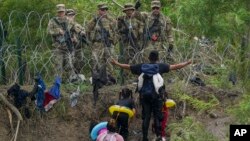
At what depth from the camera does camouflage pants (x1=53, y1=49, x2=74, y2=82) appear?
1086cm

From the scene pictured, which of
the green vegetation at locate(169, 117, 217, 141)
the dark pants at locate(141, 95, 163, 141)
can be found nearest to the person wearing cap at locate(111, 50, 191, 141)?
the dark pants at locate(141, 95, 163, 141)

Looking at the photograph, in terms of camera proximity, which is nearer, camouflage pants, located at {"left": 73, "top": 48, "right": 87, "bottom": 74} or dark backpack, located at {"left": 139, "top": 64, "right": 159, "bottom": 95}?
dark backpack, located at {"left": 139, "top": 64, "right": 159, "bottom": 95}

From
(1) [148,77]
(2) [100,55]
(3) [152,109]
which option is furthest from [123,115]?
(2) [100,55]

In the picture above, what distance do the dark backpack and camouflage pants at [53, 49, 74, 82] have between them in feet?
6.10

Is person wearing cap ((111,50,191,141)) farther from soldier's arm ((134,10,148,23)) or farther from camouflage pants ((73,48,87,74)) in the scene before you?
soldier's arm ((134,10,148,23))

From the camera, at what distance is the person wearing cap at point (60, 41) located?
10.9m

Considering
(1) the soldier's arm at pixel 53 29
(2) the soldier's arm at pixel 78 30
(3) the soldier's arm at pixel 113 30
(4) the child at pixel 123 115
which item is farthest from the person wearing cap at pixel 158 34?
(1) the soldier's arm at pixel 53 29

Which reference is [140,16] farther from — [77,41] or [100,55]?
[77,41]

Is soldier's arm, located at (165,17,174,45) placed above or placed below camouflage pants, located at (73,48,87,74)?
above

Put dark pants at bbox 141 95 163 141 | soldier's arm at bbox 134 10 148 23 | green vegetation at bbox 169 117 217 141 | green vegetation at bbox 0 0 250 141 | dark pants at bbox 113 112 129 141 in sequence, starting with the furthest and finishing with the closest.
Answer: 1. soldier's arm at bbox 134 10 148 23
2. dark pants at bbox 113 112 129 141
3. dark pants at bbox 141 95 163 141
4. green vegetation at bbox 0 0 250 141
5. green vegetation at bbox 169 117 217 141

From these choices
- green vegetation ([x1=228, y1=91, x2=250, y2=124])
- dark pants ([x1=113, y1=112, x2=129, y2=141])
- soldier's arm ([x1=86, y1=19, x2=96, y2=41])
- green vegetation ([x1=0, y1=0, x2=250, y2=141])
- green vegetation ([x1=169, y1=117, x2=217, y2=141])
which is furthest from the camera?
soldier's arm ([x1=86, y1=19, x2=96, y2=41])

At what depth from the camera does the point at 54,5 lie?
12562 mm

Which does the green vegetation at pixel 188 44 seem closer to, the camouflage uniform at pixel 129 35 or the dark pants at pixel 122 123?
the camouflage uniform at pixel 129 35

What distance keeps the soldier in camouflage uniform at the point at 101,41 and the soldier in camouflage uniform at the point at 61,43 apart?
17.2 inches
